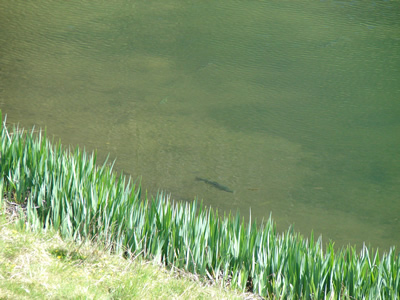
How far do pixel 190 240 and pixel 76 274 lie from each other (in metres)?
0.58

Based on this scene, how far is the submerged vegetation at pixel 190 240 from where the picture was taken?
7.72 ft

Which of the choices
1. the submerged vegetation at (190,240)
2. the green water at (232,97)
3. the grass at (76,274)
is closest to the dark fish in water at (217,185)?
the green water at (232,97)

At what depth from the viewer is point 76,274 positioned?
2137mm

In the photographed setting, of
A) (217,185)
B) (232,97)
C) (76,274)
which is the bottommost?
(217,185)

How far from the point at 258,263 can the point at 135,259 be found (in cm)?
56

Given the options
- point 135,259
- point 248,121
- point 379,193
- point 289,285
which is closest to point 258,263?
point 289,285

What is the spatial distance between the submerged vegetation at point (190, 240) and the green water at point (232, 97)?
1134 mm

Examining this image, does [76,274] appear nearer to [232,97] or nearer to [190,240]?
[190,240]

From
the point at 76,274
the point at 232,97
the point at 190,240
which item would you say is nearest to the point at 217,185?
the point at 190,240

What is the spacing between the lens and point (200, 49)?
21.0 feet

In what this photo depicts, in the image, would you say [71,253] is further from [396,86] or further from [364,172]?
[396,86]

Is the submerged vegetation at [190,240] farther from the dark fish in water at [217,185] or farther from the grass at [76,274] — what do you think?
the dark fish in water at [217,185]

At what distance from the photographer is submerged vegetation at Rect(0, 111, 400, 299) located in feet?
7.72

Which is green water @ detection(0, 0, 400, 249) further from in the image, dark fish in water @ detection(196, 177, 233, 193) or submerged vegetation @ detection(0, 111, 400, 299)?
submerged vegetation @ detection(0, 111, 400, 299)
